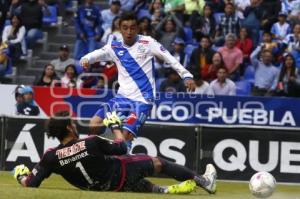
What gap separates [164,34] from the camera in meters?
22.7

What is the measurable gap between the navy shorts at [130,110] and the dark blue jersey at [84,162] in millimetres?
1339

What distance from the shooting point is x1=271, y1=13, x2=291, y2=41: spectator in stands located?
22688mm

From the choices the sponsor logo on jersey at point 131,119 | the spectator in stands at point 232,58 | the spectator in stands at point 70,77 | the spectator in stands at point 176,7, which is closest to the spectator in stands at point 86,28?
the spectator in stands at point 176,7

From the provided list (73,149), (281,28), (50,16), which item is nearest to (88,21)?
(50,16)

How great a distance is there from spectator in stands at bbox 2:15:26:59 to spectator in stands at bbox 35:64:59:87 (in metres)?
2.48

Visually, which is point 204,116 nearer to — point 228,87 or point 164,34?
point 228,87

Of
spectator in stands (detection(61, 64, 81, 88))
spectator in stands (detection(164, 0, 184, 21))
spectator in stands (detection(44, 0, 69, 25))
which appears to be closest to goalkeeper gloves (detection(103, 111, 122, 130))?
spectator in stands (detection(61, 64, 81, 88))

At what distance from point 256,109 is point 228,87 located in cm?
117

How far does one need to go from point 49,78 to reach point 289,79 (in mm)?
5530

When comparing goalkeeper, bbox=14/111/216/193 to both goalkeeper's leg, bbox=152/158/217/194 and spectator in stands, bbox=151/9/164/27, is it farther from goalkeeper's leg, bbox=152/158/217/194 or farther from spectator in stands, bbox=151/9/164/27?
spectator in stands, bbox=151/9/164/27

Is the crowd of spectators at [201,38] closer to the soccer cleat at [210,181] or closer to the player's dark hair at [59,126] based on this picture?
the soccer cleat at [210,181]

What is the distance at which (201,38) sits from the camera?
74.8 ft

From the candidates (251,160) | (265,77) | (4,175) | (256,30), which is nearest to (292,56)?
(265,77)

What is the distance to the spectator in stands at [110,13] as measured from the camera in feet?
78.8
